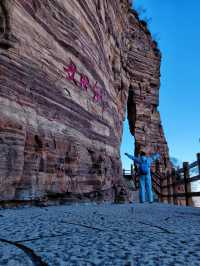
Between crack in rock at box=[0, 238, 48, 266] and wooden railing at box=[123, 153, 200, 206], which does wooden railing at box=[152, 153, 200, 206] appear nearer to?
wooden railing at box=[123, 153, 200, 206]

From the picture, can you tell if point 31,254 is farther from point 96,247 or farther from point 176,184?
point 176,184

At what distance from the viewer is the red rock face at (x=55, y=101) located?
3734 millimetres

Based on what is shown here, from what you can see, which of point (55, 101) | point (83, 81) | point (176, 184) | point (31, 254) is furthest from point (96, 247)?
point (176, 184)

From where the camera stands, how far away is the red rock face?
3734 mm

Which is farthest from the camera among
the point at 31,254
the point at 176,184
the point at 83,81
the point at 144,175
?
the point at 176,184

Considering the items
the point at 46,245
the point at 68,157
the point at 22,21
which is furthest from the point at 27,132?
the point at 46,245

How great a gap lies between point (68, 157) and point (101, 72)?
329 cm

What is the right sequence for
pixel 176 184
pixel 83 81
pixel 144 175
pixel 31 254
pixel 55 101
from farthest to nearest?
Answer: 1. pixel 176 184
2. pixel 144 175
3. pixel 83 81
4. pixel 55 101
5. pixel 31 254

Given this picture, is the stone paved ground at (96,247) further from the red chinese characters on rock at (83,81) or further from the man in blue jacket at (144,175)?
the man in blue jacket at (144,175)

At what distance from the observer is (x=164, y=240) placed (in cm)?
151

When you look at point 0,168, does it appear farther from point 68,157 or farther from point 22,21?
point 22,21

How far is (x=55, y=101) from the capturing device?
470 centimetres

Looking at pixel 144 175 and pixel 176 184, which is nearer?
pixel 144 175

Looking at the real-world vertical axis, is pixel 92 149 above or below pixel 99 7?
below
